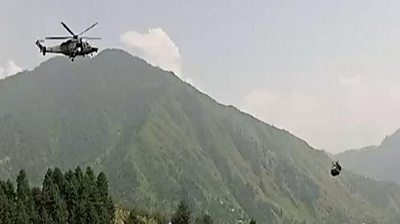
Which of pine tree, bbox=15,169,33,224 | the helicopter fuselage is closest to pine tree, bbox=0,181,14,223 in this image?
pine tree, bbox=15,169,33,224

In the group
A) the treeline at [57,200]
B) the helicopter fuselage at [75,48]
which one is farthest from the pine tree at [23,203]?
the helicopter fuselage at [75,48]

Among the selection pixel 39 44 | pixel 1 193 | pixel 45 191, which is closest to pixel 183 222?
pixel 45 191

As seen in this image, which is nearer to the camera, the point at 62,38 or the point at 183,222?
the point at 62,38

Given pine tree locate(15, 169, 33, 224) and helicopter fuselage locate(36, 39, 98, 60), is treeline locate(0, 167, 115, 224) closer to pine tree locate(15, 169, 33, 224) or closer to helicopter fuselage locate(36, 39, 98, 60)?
pine tree locate(15, 169, 33, 224)

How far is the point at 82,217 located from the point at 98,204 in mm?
7466

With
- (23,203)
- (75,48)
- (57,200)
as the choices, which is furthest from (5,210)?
(75,48)

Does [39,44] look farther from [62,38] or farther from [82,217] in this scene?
[82,217]

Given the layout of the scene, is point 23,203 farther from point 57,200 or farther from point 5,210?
point 57,200

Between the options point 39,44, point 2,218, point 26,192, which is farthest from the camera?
point 26,192

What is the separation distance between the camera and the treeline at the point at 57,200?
128875mm

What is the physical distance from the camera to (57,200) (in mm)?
139000

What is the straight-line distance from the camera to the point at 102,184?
156 metres

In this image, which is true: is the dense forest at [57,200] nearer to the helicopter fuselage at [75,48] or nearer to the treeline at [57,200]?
the treeline at [57,200]

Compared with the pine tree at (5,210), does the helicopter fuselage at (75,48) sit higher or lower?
lower
